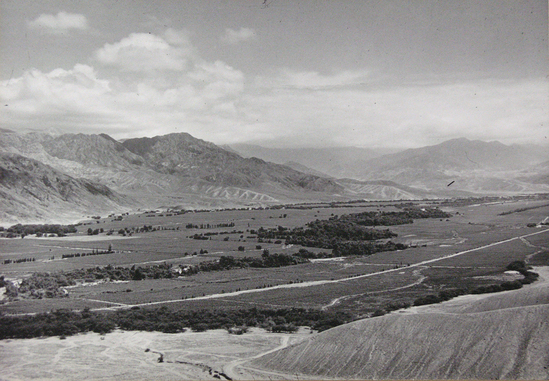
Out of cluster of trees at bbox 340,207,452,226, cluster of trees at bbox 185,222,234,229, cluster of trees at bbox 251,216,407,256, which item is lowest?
cluster of trees at bbox 251,216,407,256

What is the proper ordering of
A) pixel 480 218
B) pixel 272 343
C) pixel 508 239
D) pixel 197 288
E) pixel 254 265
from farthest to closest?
pixel 480 218 → pixel 508 239 → pixel 254 265 → pixel 197 288 → pixel 272 343

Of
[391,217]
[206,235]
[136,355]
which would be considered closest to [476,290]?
[136,355]

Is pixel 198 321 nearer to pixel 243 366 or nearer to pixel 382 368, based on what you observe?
pixel 243 366

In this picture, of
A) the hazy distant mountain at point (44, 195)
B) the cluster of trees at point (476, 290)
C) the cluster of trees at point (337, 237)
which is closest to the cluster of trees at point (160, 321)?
the cluster of trees at point (476, 290)

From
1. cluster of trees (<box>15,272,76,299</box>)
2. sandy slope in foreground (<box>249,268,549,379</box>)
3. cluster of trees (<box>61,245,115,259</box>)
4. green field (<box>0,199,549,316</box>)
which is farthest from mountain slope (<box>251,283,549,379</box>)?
cluster of trees (<box>61,245,115,259</box>)

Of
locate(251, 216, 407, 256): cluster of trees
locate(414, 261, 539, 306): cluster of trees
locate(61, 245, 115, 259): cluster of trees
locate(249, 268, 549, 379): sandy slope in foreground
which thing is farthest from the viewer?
locate(251, 216, 407, 256): cluster of trees

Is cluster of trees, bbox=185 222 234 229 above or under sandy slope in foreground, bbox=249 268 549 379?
above

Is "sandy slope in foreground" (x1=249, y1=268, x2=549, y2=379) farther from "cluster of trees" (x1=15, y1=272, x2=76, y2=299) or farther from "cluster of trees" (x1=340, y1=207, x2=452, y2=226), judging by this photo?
"cluster of trees" (x1=340, y1=207, x2=452, y2=226)

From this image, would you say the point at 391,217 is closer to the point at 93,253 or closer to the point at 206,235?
the point at 206,235

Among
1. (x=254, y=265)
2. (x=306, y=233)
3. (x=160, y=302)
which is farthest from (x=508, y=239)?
(x=160, y=302)
